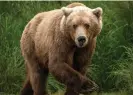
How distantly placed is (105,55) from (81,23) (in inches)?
151

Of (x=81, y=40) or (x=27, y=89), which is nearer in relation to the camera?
(x=81, y=40)

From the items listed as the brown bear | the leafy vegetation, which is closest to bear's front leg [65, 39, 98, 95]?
the brown bear

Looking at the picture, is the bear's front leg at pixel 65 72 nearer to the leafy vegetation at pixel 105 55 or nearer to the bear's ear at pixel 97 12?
the bear's ear at pixel 97 12

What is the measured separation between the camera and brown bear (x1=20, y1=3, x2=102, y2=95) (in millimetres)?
8727

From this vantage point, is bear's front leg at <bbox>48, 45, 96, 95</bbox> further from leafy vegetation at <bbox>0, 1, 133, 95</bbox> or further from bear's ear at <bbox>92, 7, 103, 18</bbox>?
leafy vegetation at <bbox>0, 1, 133, 95</bbox>

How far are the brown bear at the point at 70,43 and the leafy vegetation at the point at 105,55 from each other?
2.23 metres

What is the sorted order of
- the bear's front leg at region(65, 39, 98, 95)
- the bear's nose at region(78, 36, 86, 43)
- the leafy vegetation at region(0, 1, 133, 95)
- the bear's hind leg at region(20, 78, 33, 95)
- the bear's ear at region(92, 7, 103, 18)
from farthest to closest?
the leafy vegetation at region(0, 1, 133, 95) → the bear's hind leg at region(20, 78, 33, 95) → the bear's front leg at region(65, 39, 98, 95) → the bear's ear at region(92, 7, 103, 18) → the bear's nose at region(78, 36, 86, 43)

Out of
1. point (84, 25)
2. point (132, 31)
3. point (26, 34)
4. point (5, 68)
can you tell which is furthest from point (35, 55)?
point (132, 31)

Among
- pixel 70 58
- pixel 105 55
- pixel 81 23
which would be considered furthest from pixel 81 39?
pixel 105 55

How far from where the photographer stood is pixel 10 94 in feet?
39.1

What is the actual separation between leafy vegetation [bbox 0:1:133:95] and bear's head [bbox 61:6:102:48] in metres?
2.57

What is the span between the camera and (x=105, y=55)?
12453 mm

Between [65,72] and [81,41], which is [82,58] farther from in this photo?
[81,41]

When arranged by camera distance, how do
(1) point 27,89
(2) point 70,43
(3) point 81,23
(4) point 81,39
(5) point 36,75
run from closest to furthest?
(4) point 81,39
(3) point 81,23
(2) point 70,43
(5) point 36,75
(1) point 27,89
